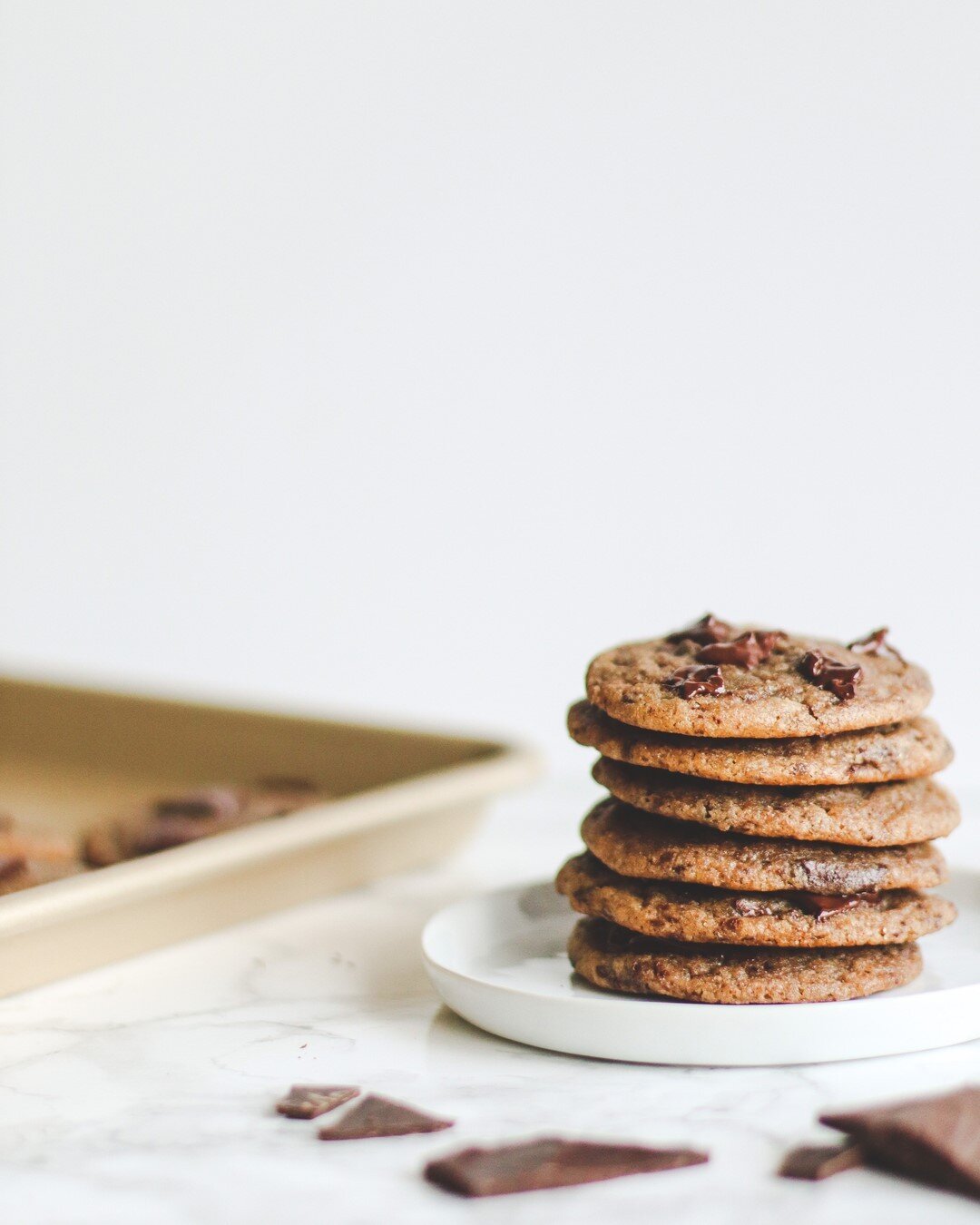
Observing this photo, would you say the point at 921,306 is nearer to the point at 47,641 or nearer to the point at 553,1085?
the point at 553,1085

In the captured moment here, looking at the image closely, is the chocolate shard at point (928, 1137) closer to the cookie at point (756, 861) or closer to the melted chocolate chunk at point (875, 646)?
the cookie at point (756, 861)

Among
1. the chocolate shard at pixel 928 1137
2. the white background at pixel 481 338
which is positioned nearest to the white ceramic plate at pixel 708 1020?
the chocolate shard at pixel 928 1137

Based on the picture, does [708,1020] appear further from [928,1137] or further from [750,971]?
[928,1137]

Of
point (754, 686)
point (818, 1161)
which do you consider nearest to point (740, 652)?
point (754, 686)

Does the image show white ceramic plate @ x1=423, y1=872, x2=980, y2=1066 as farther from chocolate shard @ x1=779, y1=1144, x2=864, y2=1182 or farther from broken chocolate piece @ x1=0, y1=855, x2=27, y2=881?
broken chocolate piece @ x1=0, y1=855, x2=27, y2=881

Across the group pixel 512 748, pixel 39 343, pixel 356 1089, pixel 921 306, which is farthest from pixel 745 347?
pixel 356 1089

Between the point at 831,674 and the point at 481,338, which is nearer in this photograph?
the point at 831,674

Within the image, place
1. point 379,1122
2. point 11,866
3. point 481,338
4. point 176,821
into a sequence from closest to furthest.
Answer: point 379,1122
point 11,866
point 176,821
point 481,338
